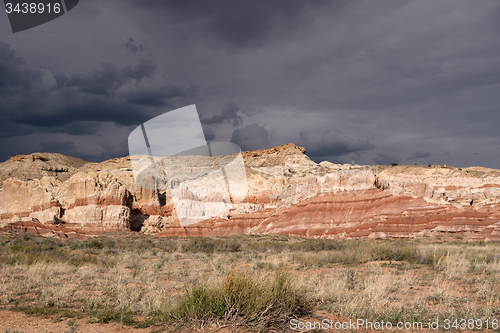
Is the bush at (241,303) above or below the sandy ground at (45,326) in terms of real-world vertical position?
above

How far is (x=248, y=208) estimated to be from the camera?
50.3m

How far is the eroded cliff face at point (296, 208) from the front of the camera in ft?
96.7

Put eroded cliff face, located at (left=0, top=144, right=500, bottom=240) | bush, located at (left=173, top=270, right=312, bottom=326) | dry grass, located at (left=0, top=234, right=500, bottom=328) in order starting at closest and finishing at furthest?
bush, located at (left=173, top=270, right=312, bottom=326) < dry grass, located at (left=0, top=234, right=500, bottom=328) < eroded cliff face, located at (left=0, top=144, right=500, bottom=240)

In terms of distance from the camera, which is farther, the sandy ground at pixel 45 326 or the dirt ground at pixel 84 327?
the sandy ground at pixel 45 326

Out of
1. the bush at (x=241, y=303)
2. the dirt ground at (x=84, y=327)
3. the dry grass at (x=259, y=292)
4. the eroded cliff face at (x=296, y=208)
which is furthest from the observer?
the eroded cliff face at (x=296, y=208)

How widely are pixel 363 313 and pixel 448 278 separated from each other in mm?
4936

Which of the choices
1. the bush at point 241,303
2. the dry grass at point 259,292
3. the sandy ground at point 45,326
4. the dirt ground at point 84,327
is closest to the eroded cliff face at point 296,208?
the dry grass at point 259,292

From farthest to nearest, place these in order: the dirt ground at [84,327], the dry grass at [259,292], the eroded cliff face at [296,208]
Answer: the eroded cliff face at [296,208], the dry grass at [259,292], the dirt ground at [84,327]

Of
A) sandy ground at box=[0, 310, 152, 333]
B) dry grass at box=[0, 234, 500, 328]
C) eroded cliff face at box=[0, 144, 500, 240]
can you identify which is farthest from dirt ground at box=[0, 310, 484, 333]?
eroded cliff face at box=[0, 144, 500, 240]

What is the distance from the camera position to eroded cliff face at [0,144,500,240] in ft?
96.7

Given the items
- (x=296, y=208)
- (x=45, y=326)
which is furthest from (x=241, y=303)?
(x=296, y=208)

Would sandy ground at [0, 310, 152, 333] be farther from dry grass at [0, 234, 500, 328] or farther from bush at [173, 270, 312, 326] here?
bush at [173, 270, 312, 326]

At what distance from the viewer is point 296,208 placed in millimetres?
38938

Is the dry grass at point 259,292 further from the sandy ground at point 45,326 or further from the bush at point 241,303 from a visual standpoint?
the sandy ground at point 45,326
